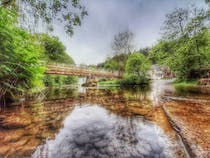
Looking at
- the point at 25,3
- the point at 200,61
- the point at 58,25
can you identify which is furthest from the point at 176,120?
the point at 200,61

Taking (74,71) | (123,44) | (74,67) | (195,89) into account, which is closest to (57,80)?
(74,67)

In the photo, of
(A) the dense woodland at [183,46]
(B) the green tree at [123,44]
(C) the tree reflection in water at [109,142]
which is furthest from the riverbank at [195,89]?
(B) the green tree at [123,44]

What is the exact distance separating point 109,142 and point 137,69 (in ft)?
64.6

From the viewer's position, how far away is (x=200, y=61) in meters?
15.2

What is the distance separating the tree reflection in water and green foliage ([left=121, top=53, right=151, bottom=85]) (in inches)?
718

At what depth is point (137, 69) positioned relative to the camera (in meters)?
21.0

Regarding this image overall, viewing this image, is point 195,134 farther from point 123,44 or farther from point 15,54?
point 123,44

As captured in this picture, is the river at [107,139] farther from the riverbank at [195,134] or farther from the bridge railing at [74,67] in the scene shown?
the bridge railing at [74,67]

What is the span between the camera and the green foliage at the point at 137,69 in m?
20.5

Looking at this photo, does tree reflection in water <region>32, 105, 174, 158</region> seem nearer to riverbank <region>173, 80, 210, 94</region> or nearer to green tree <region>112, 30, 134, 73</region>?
riverbank <region>173, 80, 210, 94</region>

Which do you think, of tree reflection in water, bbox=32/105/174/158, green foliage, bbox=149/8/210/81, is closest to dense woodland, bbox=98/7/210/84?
green foliage, bbox=149/8/210/81

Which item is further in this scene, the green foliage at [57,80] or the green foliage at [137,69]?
the green foliage at [57,80]

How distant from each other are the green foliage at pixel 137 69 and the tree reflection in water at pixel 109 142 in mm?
18235

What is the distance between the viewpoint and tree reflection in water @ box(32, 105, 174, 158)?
1982 mm
